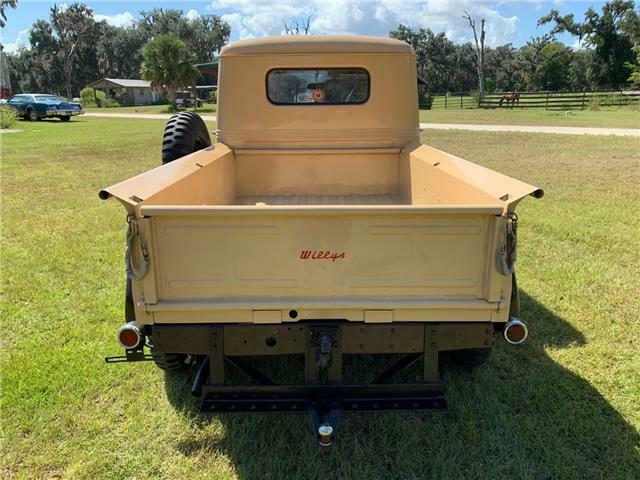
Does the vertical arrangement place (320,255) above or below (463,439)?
above

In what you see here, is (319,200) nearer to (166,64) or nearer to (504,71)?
(166,64)

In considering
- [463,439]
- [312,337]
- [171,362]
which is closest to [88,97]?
[171,362]

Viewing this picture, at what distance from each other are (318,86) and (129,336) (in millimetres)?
3148

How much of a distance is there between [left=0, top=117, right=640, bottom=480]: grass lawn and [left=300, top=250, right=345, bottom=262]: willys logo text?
106cm

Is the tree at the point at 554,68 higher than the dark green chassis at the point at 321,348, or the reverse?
the tree at the point at 554,68

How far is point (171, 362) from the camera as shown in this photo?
3.01m

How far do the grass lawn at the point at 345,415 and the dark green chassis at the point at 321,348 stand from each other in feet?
1.17

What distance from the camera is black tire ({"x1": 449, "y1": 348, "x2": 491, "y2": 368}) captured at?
3080mm

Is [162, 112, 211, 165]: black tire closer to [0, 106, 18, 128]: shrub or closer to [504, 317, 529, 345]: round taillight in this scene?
[504, 317, 529, 345]: round taillight

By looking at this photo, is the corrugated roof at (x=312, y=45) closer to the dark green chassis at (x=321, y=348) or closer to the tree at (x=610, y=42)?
the dark green chassis at (x=321, y=348)

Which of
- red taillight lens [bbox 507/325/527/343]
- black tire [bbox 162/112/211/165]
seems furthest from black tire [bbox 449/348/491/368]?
black tire [bbox 162/112/211/165]

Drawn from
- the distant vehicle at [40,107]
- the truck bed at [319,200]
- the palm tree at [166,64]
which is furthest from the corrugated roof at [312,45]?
the palm tree at [166,64]

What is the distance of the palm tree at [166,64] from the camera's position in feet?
114

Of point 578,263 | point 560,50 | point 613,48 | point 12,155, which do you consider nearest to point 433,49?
point 560,50
